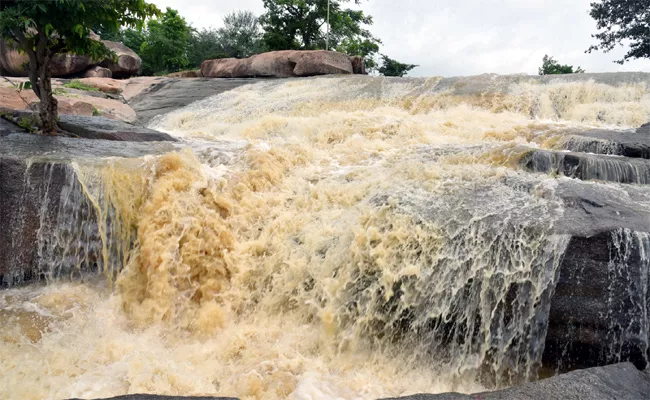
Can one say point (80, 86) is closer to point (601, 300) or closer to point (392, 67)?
point (601, 300)

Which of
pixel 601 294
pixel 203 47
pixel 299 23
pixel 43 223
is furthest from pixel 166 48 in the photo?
pixel 601 294

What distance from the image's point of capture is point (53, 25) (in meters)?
5.68

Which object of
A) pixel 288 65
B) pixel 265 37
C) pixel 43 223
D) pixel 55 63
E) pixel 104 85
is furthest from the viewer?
pixel 265 37

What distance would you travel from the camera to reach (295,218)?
4859mm

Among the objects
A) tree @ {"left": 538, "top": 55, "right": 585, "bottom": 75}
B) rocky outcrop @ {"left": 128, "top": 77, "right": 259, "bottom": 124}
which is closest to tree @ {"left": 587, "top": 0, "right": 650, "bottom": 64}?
tree @ {"left": 538, "top": 55, "right": 585, "bottom": 75}

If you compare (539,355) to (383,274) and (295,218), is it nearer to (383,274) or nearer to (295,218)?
(383,274)

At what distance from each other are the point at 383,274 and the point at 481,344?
0.87m

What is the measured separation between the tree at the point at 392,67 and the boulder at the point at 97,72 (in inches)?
583

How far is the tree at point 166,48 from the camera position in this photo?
25172 mm

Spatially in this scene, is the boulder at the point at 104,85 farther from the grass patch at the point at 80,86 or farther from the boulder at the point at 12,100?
the boulder at the point at 12,100

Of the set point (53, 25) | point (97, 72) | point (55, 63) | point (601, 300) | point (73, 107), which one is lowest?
point (601, 300)

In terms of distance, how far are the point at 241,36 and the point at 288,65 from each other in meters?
13.3

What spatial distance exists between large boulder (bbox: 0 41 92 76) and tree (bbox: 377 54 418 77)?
15.6 metres

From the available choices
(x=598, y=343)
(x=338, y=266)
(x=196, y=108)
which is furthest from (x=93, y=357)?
(x=196, y=108)
